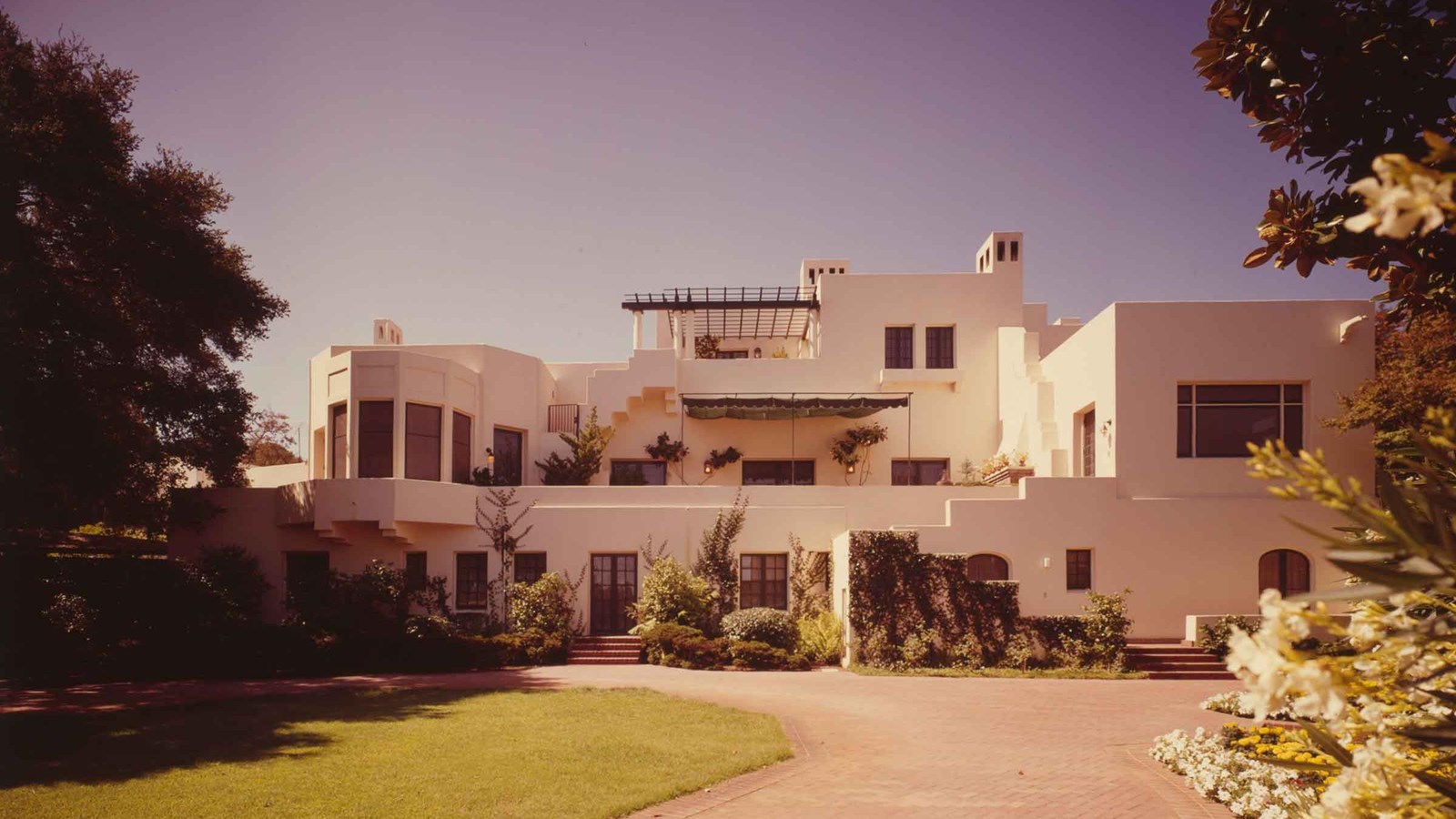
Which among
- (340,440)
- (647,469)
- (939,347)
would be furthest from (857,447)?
(340,440)

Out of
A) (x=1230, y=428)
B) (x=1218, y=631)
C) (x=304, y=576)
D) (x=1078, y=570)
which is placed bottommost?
(x=1218, y=631)

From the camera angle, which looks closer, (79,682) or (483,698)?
(483,698)

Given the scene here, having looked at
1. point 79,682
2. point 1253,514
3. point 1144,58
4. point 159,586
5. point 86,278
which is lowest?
point 79,682

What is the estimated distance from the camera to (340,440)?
2228cm

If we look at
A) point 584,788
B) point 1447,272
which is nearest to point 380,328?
point 584,788

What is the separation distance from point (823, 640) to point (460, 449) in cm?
1075

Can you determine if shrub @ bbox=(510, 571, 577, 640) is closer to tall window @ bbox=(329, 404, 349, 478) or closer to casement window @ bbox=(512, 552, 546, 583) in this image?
casement window @ bbox=(512, 552, 546, 583)

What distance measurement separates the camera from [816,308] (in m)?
28.3

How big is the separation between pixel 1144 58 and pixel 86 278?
729 inches

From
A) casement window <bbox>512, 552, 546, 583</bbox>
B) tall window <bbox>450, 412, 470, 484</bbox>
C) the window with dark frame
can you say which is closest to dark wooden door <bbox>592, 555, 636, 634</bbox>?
casement window <bbox>512, 552, 546, 583</bbox>

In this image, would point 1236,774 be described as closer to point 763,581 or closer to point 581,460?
point 763,581

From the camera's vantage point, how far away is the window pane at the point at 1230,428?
1898cm

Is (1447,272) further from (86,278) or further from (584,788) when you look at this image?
(86,278)

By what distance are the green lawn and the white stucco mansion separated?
24.9 feet
